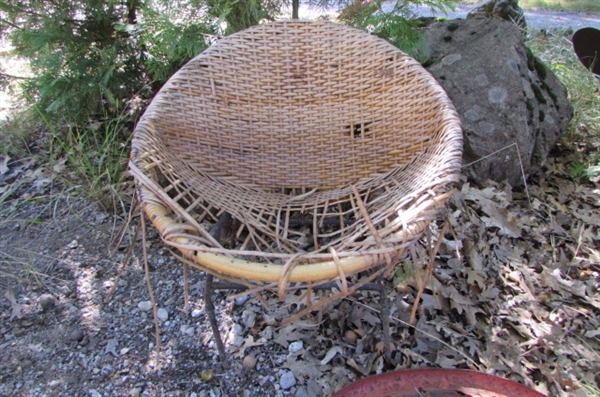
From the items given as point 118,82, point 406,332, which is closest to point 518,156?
point 406,332

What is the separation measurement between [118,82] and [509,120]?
7.37 ft

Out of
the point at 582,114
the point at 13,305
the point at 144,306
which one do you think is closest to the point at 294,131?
the point at 144,306

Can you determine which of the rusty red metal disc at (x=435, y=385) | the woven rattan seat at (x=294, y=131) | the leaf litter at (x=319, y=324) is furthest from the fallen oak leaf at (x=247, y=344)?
the rusty red metal disc at (x=435, y=385)

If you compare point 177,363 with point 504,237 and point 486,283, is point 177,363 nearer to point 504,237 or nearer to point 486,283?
point 486,283

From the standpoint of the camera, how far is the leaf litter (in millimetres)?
1729

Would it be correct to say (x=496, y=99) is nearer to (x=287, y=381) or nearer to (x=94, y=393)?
(x=287, y=381)

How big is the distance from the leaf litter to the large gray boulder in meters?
0.32

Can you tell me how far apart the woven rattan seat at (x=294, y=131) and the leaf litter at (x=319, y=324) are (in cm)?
31

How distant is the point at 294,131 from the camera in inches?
74.9

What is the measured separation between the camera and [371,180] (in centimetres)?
185

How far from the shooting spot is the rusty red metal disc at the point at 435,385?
50.9 inches

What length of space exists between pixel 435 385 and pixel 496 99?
178 cm

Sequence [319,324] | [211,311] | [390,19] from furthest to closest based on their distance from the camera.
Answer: [390,19], [319,324], [211,311]

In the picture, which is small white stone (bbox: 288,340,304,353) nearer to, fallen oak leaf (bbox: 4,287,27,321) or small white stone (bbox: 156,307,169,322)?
small white stone (bbox: 156,307,169,322)
